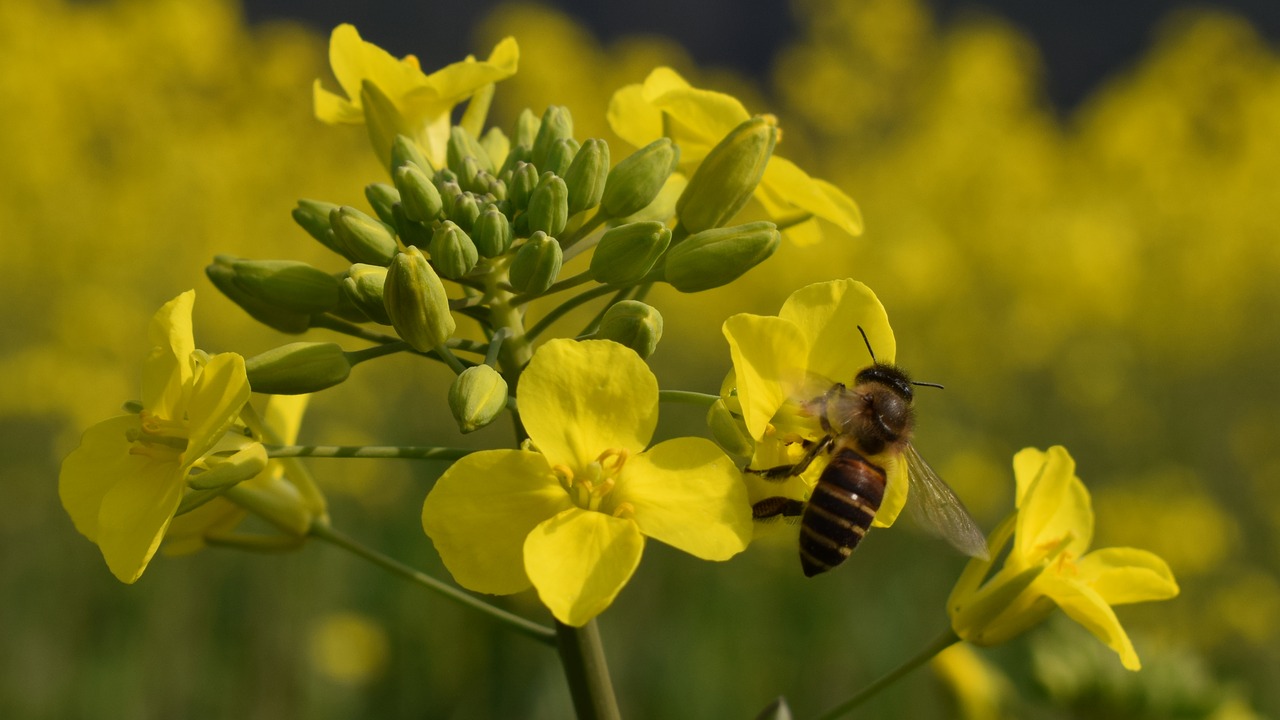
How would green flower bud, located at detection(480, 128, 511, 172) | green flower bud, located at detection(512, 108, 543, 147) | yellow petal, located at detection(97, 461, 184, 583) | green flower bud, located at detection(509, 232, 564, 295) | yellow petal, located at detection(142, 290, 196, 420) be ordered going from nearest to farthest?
yellow petal, located at detection(97, 461, 184, 583)
yellow petal, located at detection(142, 290, 196, 420)
green flower bud, located at detection(509, 232, 564, 295)
green flower bud, located at detection(512, 108, 543, 147)
green flower bud, located at detection(480, 128, 511, 172)

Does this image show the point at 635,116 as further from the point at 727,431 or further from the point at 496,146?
the point at 727,431

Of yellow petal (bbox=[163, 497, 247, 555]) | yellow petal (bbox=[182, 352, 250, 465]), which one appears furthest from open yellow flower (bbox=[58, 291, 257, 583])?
yellow petal (bbox=[163, 497, 247, 555])

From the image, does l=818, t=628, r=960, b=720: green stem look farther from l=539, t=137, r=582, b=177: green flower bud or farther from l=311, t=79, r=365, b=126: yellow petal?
l=311, t=79, r=365, b=126: yellow petal

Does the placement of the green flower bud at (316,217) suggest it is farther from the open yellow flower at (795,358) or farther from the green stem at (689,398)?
the open yellow flower at (795,358)

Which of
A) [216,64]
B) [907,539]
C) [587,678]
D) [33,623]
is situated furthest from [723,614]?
[216,64]

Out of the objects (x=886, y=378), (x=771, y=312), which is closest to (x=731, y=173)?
(x=886, y=378)

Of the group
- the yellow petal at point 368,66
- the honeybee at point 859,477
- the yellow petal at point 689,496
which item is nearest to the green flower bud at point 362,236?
the yellow petal at point 368,66
